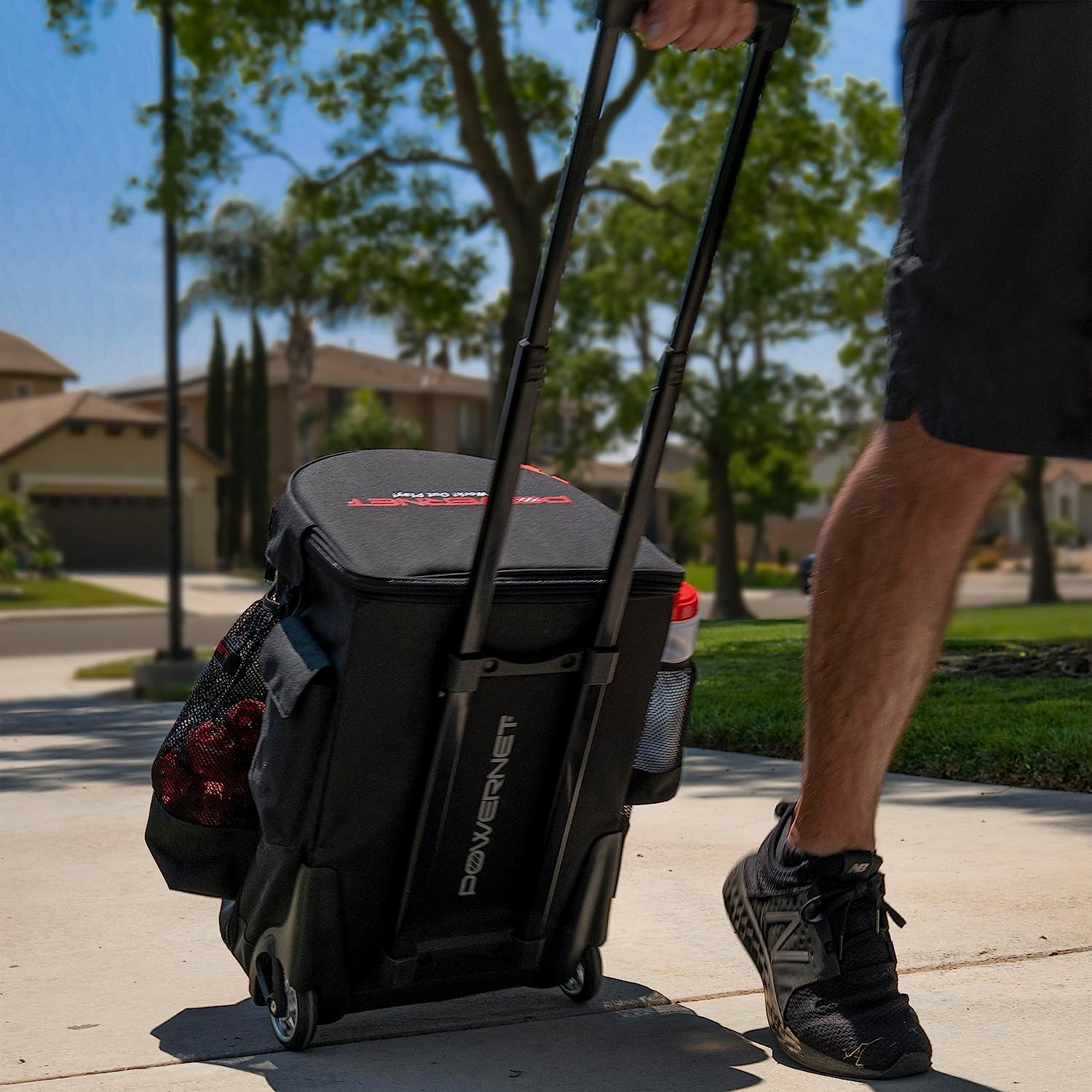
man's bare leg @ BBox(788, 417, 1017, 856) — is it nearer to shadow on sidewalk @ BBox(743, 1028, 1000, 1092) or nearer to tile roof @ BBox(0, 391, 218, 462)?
shadow on sidewalk @ BBox(743, 1028, 1000, 1092)

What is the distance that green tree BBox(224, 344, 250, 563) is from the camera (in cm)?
5569

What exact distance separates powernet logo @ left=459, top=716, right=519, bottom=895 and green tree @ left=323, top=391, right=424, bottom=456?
4750cm

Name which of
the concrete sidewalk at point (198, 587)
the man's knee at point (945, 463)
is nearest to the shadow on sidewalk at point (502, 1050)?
the man's knee at point (945, 463)

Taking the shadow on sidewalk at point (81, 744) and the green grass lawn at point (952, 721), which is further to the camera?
the shadow on sidewalk at point (81, 744)

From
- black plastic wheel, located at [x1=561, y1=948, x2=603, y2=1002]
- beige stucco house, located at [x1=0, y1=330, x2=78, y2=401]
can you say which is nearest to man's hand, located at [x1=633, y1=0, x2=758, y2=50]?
black plastic wheel, located at [x1=561, y1=948, x2=603, y2=1002]

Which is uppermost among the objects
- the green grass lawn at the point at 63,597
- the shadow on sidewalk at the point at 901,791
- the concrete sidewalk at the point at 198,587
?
the shadow on sidewalk at the point at 901,791

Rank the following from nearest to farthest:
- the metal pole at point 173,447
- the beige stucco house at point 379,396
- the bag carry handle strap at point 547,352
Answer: the bag carry handle strap at point 547,352 → the metal pole at point 173,447 → the beige stucco house at point 379,396

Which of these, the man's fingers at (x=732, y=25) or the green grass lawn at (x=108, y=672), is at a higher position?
the man's fingers at (x=732, y=25)

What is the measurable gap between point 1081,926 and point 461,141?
16499 millimetres

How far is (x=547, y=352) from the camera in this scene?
1986mm

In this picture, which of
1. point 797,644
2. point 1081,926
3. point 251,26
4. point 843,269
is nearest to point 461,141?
point 251,26

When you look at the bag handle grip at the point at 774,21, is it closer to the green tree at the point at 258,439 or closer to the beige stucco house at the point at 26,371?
the green tree at the point at 258,439

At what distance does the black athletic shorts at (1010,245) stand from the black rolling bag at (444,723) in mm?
307

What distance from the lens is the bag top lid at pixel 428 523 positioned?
200 centimetres
